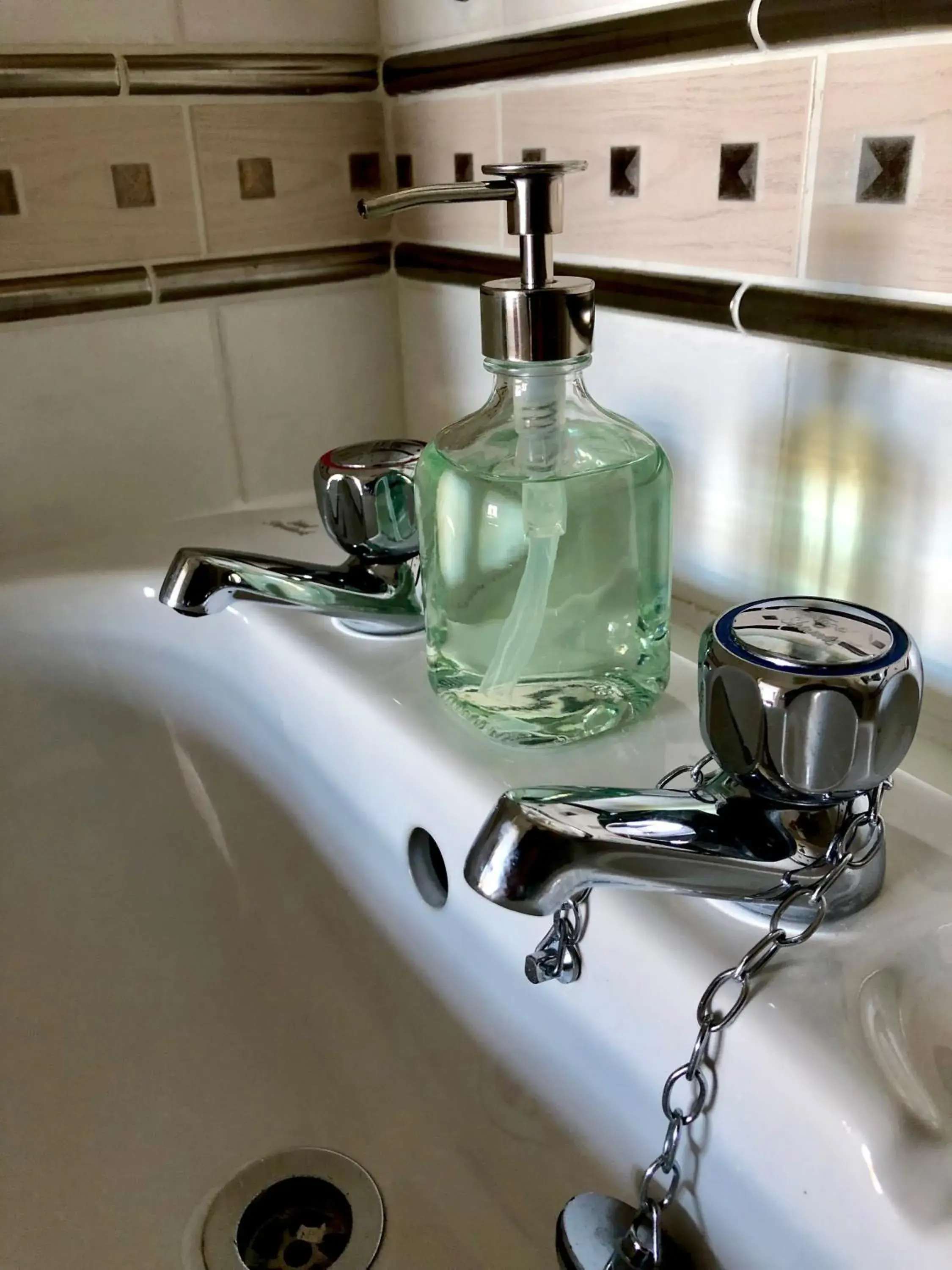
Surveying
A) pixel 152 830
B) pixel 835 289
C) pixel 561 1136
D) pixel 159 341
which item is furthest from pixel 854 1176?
pixel 159 341

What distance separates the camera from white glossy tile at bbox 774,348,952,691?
13.6 inches

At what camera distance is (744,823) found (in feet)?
0.86

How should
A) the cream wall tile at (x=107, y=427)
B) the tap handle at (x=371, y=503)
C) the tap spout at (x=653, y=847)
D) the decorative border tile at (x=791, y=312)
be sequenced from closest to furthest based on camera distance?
the tap spout at (x=653, y=847) < the decorative border tile at (x=791, y=312) < the tap handle at (x=371, y=503) < the cream wall tile at (x=107, y=427)

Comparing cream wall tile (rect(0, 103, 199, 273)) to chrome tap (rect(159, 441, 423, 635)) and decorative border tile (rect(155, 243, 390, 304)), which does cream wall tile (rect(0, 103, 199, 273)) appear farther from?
chrome tap (rect(159, 441, 423, 635))

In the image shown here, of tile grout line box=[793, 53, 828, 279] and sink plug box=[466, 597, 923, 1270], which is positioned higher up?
tile grout line box=[793, 53, 828, 279]

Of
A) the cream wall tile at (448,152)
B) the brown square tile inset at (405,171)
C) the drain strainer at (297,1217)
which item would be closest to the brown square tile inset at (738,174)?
the cream wall tile at (448,152)

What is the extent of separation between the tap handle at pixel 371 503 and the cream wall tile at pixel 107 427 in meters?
0.18

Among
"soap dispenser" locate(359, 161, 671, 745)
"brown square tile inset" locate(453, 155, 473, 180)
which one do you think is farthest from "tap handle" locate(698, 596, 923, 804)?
"brown square tile inset" locate(453, 155, 473, 180)

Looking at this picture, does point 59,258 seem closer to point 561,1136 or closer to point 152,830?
point 152,830

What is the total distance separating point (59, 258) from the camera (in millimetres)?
529

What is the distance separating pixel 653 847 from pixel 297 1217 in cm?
25

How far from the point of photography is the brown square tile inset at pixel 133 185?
1.74 feet

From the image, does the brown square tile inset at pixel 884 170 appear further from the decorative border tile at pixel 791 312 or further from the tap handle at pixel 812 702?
the tap handle at pixel 812 702

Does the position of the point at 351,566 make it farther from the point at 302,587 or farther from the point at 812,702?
the point at 812,702
